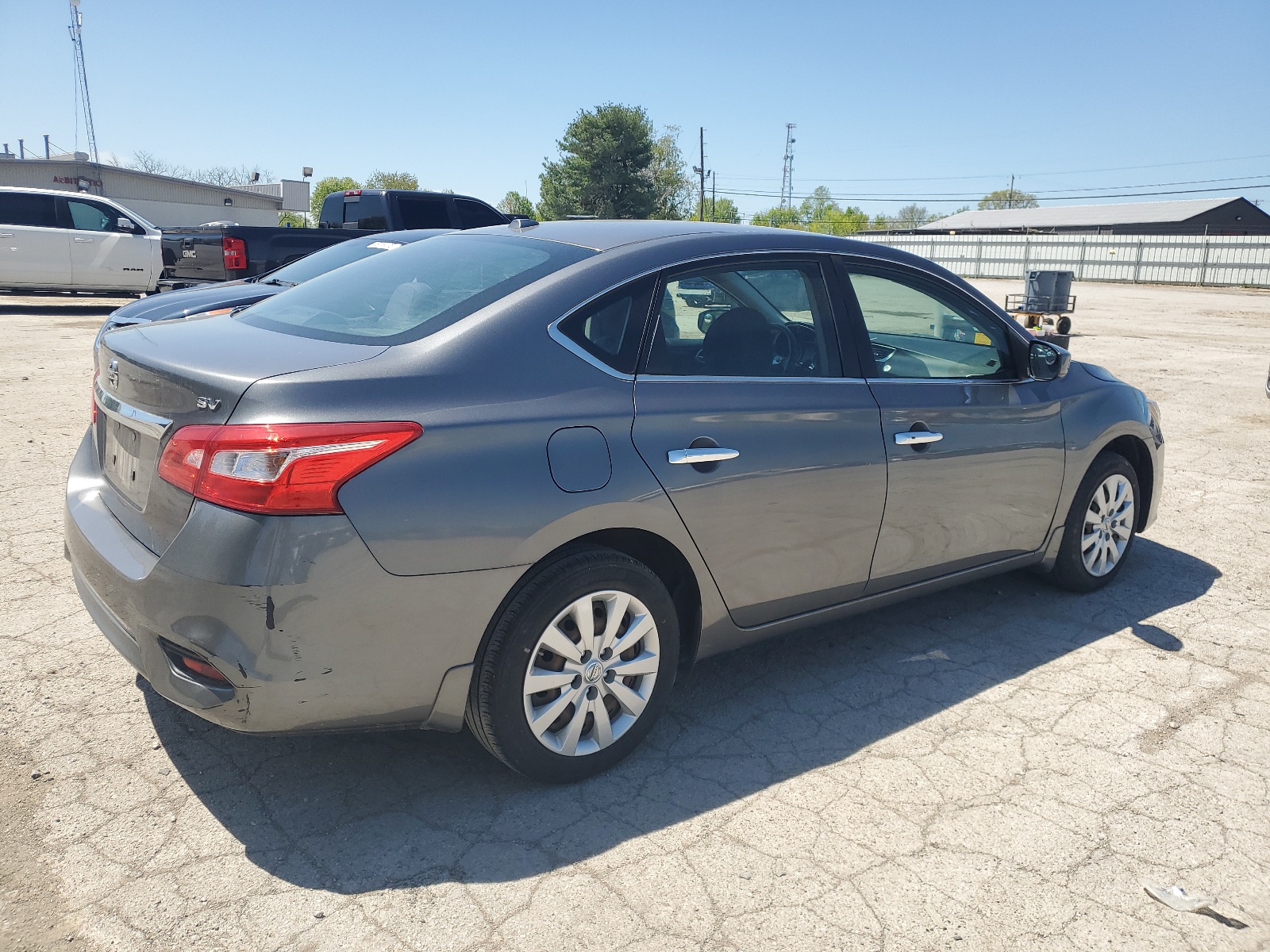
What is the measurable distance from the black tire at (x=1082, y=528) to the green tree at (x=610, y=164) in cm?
6480

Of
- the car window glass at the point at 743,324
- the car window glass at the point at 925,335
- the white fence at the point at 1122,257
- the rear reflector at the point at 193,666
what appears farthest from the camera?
the white fence at the point at 1122,257

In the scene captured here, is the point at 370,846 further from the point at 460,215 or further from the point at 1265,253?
the point at 1265,253

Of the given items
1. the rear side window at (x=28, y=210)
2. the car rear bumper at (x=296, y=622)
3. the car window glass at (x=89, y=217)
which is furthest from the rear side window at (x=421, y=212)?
the car rear bumper at (x=296, y=622)

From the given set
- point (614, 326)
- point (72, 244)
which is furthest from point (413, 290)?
point (72, 244)

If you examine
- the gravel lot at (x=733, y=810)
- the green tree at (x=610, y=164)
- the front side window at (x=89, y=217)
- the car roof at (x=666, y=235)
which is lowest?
the gravel lot at (x=733, y=810)

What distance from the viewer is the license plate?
2.71 metres

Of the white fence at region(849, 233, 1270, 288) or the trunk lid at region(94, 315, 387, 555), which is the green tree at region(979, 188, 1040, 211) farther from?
the trunk lid at region(94, 315, 387, 555)

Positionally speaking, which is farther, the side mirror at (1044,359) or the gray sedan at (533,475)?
the side mirror at (1044,359)

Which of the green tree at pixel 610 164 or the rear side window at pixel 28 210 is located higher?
the green tree at pixel 610 164

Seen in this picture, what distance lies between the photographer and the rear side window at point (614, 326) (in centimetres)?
295

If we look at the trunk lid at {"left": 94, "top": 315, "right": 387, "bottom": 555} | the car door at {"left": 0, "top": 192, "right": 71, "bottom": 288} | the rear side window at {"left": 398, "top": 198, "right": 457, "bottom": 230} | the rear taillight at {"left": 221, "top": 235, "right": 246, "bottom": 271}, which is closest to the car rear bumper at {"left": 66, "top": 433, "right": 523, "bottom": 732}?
the trunk lid at {"left": 94, "top": 315, "right": 387, "bottom": 555}

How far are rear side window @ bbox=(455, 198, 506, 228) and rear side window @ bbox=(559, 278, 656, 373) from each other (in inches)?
461

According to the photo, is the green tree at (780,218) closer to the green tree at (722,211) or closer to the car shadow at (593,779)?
the green tree at (722,211)

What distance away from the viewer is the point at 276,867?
Result: 2588 millimetres
